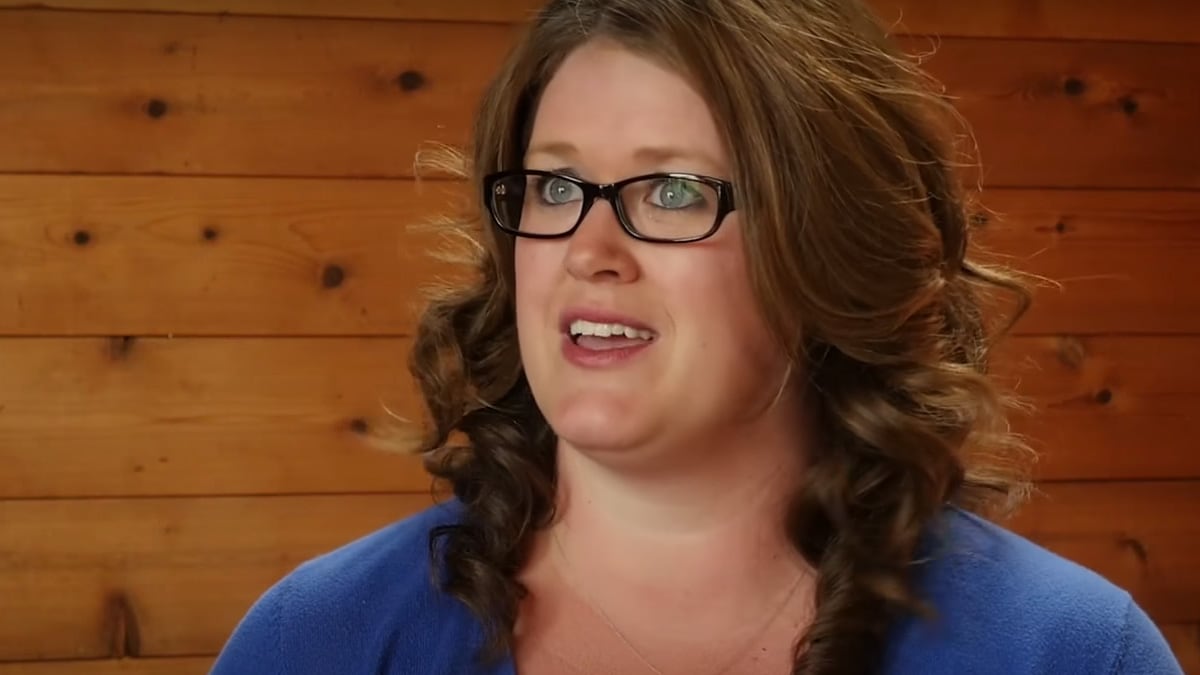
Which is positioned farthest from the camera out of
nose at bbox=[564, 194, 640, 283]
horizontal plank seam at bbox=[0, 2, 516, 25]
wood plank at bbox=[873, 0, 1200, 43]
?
wood plank at bbox=[873, 0, 1200, 43]

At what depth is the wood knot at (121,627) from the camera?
6.04ft

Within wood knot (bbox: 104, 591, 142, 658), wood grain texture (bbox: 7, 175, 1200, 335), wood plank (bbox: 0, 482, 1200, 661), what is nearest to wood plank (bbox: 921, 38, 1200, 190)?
wood grain texture (bbox: 7, 175, 1200, 335)

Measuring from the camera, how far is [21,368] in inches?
70.8

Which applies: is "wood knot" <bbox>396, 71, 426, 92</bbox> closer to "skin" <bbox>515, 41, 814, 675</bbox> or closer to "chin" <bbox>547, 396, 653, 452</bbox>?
"skin" <bbox>515, 41, 814, 675</bbox>

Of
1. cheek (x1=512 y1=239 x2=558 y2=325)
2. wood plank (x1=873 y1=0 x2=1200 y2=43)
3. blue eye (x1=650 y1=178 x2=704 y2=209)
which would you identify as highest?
wood plank (x1=873 y1=0 x2=1200 y2=43)

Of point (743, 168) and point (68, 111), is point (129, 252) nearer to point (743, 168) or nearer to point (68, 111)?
point (68, 111)

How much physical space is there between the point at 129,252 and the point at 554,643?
0.94 meters

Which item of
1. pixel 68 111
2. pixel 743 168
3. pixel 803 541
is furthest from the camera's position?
pixel 68 111

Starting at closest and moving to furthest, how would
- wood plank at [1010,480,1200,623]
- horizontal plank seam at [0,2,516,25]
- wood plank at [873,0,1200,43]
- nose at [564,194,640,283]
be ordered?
nose at [564,194,640,283] < horizontal plank seam at [0,2,516,25] < wood plank at [873,0,1200,43] < wood plank at [1010,480,1200,623]

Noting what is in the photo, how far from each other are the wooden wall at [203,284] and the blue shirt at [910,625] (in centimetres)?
74

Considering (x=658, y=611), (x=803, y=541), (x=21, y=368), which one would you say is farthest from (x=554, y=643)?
(x=21, y=368)

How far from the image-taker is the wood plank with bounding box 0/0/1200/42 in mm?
1806

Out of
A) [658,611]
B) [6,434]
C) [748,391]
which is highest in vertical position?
[748,391]

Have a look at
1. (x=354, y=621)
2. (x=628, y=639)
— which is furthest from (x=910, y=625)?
(x=354, y=621)
